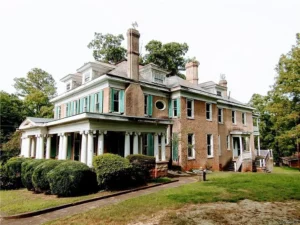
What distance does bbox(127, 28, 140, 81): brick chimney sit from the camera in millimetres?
16859

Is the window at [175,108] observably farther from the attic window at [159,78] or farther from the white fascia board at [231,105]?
the white fascia board at [231,105]

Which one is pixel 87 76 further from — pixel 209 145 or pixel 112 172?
pixel 209 145

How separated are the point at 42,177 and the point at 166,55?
30.0 meters

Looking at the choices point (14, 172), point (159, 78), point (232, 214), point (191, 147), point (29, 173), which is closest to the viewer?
point (232, 214)

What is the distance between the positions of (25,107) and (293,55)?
39.8 meters

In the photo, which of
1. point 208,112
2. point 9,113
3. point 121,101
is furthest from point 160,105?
point 9,113

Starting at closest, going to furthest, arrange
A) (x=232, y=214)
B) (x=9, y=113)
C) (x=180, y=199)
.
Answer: (x=232, y=214) → (x=180, y=199) → (x=9, y=113)

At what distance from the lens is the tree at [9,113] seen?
3447 cm

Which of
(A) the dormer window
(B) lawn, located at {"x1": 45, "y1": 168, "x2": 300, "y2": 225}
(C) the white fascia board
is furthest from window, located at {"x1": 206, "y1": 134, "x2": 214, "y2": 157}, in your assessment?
(A) the dormer window

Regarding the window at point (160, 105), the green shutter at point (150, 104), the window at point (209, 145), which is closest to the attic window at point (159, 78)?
the window at point (160, 105)

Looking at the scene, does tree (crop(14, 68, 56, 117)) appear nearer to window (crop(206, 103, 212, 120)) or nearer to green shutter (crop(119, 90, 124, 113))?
green shutter (crop(119, 90, 124, 113))

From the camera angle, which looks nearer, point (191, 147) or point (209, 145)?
point (191, 147)

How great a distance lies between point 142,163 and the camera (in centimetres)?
1180

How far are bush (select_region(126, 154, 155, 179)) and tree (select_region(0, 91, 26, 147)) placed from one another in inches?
1209
